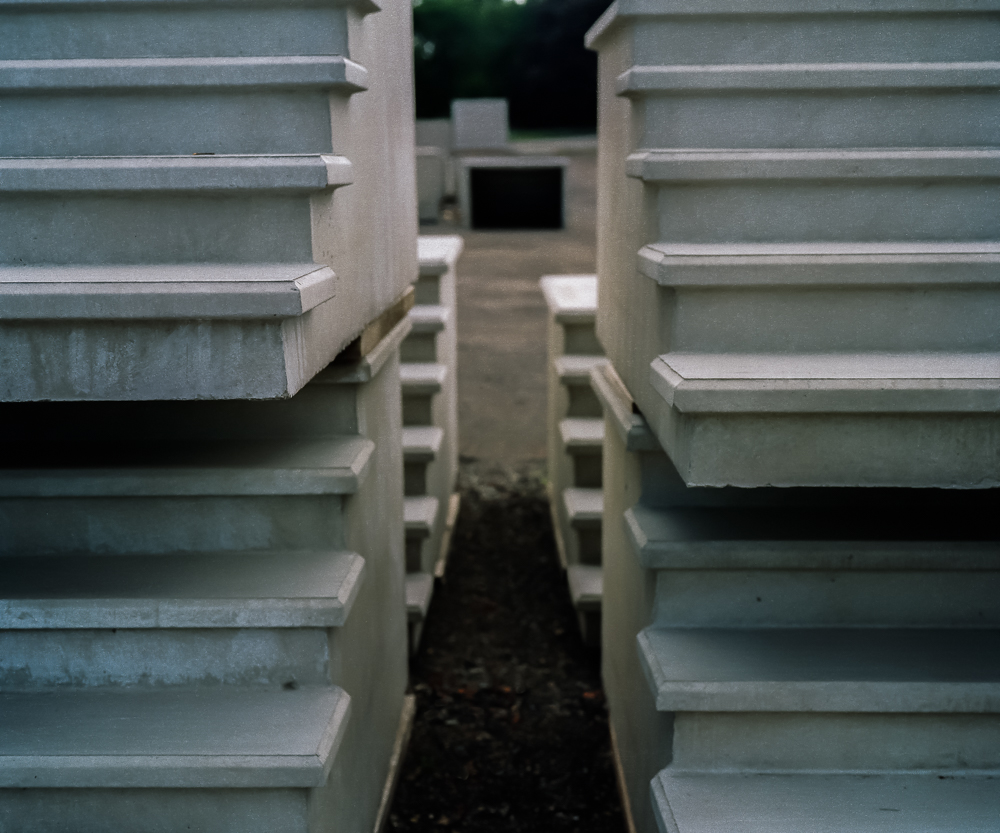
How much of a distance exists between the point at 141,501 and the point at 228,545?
197mm

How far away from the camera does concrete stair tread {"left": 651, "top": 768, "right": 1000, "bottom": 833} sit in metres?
1.53

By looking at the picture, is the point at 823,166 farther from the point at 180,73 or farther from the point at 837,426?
the point at 180,73

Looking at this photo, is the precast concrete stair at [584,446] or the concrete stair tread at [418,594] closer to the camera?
the concrete stair tread at [418,594]

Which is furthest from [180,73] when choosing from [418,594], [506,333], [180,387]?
[506,333]

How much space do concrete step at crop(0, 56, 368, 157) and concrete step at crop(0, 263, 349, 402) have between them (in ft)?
0.91

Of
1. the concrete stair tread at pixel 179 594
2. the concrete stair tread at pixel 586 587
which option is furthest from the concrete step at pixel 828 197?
the concrete stair tread at pixel 586 587

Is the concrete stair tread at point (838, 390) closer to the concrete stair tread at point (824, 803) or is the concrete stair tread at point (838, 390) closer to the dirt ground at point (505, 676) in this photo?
the concrete stair tread at point (824, 803)

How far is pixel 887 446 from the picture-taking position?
1485mm

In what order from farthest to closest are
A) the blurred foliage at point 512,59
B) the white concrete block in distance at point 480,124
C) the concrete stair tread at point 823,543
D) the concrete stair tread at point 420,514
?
1. the blurred foliage at point 512,59
2. the white concrete block in distance at point 480,124
3. the concrete stair tread at point 420,514
4. the concrete stair tread at point 823,543

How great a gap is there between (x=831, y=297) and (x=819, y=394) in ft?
0.83

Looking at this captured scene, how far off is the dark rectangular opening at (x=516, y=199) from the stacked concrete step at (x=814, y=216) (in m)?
11.2

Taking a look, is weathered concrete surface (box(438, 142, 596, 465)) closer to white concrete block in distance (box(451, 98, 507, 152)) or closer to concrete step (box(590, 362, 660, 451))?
concrete step (box(590, 362, 660, 451))

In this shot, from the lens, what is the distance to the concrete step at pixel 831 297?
1.57m

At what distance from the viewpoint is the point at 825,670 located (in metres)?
1.69
